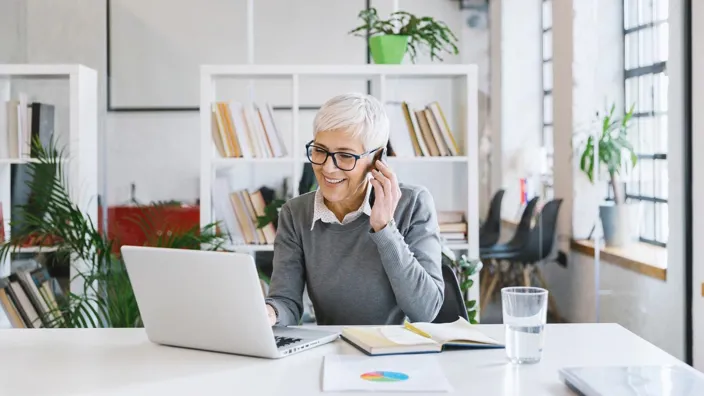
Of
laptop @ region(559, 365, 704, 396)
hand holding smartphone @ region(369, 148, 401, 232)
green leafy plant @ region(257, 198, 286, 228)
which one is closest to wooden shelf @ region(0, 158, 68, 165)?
green leafy plant @ region(257, 198, 286, 228)

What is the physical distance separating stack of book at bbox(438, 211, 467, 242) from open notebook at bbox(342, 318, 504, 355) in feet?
6.02

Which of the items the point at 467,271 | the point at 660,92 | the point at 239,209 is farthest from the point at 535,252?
the point at 239,209

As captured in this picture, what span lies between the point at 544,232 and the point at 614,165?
1.34 feet

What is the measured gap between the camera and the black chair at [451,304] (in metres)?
2.23

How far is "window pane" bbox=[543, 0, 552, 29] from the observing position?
361 centimetres

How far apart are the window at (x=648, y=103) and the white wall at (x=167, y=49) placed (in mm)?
607

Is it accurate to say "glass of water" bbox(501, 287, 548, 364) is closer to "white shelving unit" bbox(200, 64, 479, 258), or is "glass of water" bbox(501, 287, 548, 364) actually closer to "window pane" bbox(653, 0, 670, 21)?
"white shelving unit" bbox(200, 64, 479, 258)

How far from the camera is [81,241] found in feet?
10.8

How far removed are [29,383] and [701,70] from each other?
8.77ft

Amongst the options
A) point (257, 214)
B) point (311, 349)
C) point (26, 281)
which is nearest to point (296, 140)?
point (257, 214)

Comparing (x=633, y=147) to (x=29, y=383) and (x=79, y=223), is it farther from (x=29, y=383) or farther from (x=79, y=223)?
(x=29, y=383)

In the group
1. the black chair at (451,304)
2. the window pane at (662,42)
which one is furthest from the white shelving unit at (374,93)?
the black chair at (451,304)

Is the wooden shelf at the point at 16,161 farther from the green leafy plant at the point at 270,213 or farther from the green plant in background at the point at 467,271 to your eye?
the green plant in background at the point at 467,271

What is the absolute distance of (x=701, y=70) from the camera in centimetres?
322
